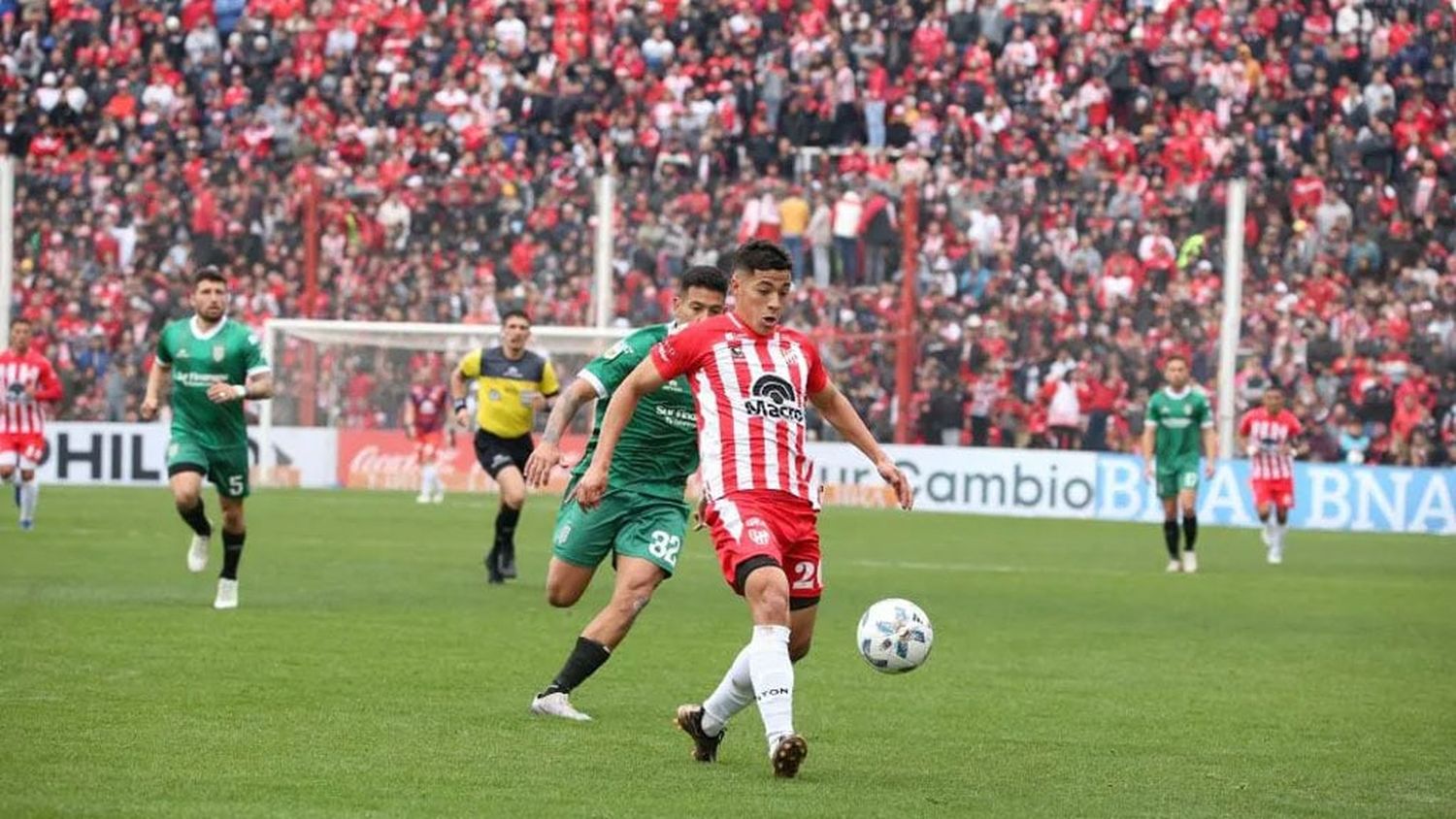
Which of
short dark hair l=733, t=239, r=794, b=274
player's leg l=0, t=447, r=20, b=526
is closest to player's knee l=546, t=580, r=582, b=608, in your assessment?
short dark hair l=733, t=239, r=794, b=274

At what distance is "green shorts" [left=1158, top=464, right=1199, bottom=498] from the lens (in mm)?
23078

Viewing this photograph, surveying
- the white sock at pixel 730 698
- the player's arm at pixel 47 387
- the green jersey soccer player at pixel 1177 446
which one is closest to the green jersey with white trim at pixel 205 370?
the white sock at pixel 730 698

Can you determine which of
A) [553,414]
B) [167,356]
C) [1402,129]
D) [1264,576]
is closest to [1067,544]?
[1264,576]

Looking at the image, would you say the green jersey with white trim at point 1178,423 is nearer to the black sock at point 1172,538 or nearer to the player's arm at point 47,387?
the black sock at point 1172,538

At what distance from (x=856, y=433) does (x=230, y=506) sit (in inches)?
275

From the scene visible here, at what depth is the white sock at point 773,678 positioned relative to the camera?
8.55 m

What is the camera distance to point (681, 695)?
11.7 metres

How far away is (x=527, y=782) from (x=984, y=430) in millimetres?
23996

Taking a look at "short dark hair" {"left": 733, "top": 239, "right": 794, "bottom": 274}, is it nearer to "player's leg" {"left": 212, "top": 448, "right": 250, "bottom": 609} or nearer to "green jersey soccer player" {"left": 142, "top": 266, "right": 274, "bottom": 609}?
"green jersey soccer player" {"left": 142, "top": 266, "right": 274, "bottom": 609}

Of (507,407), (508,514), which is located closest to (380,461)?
(507,407)

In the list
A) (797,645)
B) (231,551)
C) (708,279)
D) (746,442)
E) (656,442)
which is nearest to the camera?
(746,442)

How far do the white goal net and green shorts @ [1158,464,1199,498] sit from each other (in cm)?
1096

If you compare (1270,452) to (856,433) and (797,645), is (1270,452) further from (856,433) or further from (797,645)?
(797,645)

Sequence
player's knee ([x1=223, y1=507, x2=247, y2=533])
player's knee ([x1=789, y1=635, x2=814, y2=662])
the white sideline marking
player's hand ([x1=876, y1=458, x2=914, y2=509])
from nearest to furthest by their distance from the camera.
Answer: player's hand ([x1=876, y1=458, x2=914, y2=509]) < player's knee ([x1=789, y1=635, x2=814, y2=662]) < player's knee ([x1=223, y1=507, x2=247, y2=533]) < the white sideline marking
